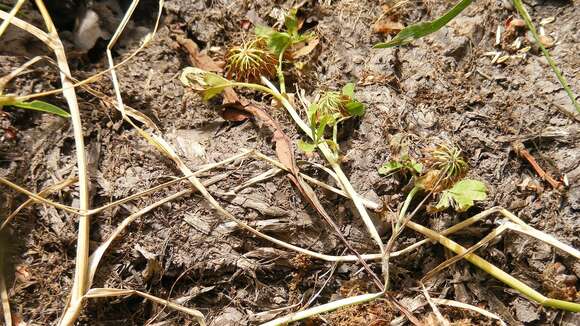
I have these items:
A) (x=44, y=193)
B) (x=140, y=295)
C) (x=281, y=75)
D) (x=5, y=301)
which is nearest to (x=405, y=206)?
(x=281, y=75)

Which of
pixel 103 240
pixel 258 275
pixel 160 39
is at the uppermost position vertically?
pixel 160 39

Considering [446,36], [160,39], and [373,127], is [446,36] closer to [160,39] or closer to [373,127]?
[373,127]

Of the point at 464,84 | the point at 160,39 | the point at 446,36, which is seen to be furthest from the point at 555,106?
the point at 160,39

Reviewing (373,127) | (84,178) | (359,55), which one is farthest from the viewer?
(359,55)

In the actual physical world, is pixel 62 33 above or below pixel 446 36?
above

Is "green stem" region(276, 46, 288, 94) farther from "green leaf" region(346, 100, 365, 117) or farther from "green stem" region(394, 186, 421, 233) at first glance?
"green stem" region(394, 186, 421, 233)

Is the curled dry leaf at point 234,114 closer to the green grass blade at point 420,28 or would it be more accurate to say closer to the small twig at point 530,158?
the green grass blade at point 420,28

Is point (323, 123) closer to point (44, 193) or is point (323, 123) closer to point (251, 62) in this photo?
point (251, 62)
